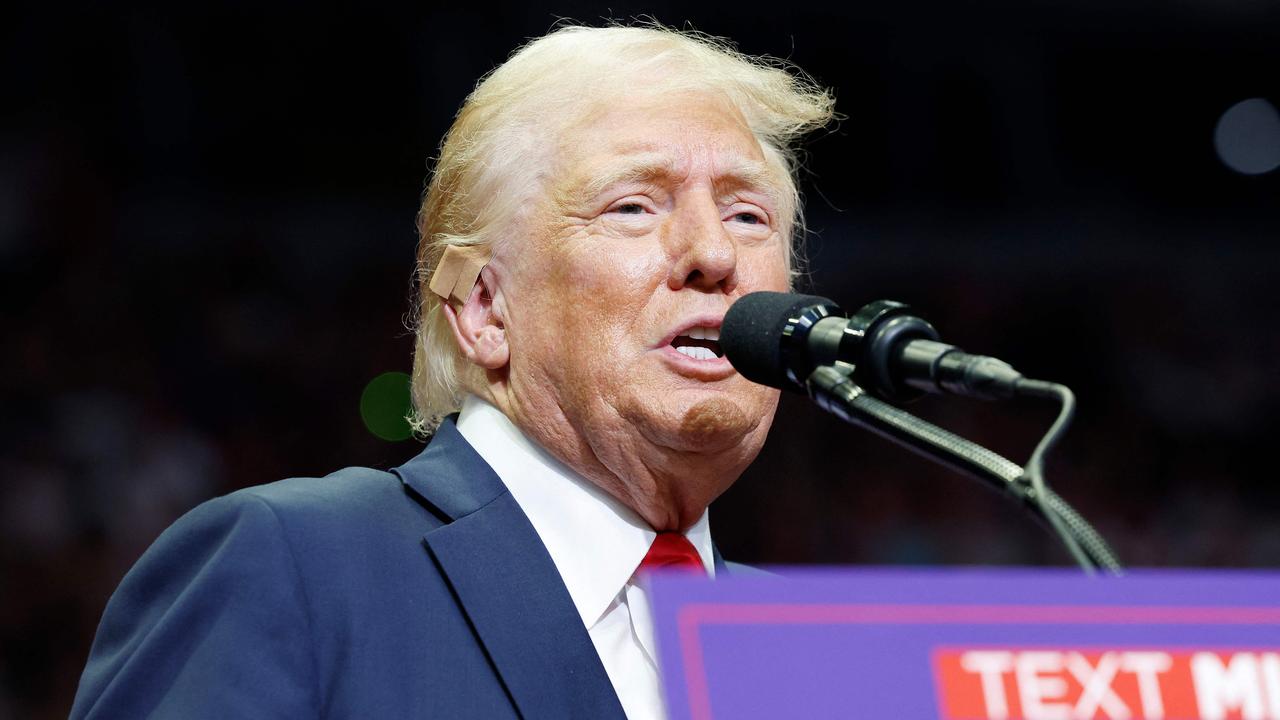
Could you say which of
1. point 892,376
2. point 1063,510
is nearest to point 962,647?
point 1063,510

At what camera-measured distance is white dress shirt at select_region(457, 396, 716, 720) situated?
1.34 metres

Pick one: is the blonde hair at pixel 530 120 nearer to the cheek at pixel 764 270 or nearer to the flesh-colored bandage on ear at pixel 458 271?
the flesh-colored bandage on ear at pixel 458 271

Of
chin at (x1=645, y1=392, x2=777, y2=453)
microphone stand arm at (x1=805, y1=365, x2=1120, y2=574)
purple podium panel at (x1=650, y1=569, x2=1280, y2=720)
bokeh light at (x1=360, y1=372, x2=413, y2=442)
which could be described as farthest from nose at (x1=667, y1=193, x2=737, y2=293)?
bokeh light at (x1=360, y1=372, x2=413, y2=442)

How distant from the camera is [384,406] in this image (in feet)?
12.6

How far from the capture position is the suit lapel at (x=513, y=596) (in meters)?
1.25

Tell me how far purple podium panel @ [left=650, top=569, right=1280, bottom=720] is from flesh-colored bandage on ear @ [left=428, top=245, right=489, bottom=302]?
1.04m

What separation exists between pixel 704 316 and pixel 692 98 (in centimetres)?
29

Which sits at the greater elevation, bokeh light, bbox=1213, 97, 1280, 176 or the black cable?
bokeh light, bbox=1213, 97, 1280, 176

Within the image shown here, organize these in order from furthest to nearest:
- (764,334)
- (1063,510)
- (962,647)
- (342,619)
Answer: (342,619) < (764,334) < (1063,510) < (962,647)

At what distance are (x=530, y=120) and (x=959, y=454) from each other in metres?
0.89

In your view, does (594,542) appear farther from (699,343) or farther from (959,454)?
(959,454)

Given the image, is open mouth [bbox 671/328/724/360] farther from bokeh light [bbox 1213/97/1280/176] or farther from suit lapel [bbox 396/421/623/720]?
bokeh light [bbox 1213/97/1280/176]

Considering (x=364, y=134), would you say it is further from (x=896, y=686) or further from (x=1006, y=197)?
(x=896, y=686)

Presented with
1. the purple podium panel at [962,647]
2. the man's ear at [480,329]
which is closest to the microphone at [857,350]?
the purple podium panel at [962,647]
